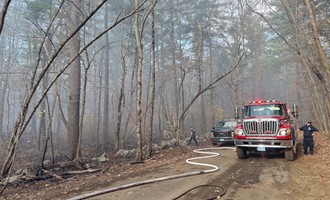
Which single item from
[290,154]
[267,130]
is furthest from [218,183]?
[290,154]

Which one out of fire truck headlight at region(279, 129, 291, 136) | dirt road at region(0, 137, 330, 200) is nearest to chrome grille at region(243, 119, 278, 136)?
fire truck headlight at region(279, 129, 291, 136)

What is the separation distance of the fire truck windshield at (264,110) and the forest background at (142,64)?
85.9 inches

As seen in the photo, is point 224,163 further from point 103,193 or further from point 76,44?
point 76,44

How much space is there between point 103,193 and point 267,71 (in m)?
51.7

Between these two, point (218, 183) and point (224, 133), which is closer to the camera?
point (218, 183)

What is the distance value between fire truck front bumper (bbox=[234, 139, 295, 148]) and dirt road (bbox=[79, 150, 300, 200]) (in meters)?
0.79

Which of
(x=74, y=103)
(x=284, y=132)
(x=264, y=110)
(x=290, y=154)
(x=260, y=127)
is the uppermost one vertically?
(x=74, y=103)

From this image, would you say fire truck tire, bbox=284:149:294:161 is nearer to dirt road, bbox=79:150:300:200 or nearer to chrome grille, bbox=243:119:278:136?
dirt road, bbox=79:150:300:200

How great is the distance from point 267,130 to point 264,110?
1550mm

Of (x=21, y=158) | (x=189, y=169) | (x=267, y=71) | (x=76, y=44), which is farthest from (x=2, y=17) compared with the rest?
(x=267, y=71)

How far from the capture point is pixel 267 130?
1135 cm

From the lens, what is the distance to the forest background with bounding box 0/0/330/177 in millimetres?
12375

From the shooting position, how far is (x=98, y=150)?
1767 centimetres

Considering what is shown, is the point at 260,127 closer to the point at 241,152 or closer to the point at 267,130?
the point at 267,130
